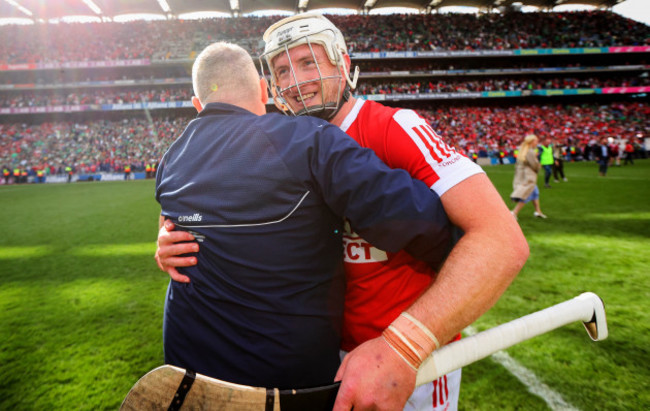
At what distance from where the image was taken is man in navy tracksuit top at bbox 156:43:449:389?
1070 mm

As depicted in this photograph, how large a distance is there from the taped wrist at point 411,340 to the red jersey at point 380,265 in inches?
19.2

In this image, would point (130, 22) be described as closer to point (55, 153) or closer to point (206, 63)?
point (55, 153)

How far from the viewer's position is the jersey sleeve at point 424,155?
3.70 feet

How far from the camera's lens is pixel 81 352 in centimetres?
343

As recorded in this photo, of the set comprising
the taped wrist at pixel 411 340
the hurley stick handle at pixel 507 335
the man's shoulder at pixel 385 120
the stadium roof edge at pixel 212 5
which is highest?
the stadium roof edge at pixel 212 5

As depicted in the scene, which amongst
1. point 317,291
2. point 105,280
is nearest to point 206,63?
point 317,291

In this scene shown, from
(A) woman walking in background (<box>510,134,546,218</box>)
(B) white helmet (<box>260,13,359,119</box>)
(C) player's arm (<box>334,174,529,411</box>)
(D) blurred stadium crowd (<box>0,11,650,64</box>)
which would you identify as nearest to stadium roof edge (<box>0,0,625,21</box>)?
(D) blurred stadium crowd (<box>0,11,650,64</box>)

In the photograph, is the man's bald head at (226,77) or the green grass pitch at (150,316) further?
the green grass pitch at (150,316)

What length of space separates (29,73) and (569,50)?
194ft

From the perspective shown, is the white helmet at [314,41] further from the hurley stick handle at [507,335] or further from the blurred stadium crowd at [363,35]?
the blurred stadium crowd at [363,35]

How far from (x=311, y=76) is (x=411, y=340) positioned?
1.34 metres

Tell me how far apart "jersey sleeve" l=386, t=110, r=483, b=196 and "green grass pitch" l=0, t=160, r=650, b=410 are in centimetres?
210

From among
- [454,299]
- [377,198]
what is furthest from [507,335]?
[377,198]

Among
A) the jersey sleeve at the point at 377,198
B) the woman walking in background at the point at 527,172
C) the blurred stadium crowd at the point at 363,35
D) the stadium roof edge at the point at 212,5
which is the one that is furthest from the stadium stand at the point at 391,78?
the jersey sleeve at the point at 377,198
